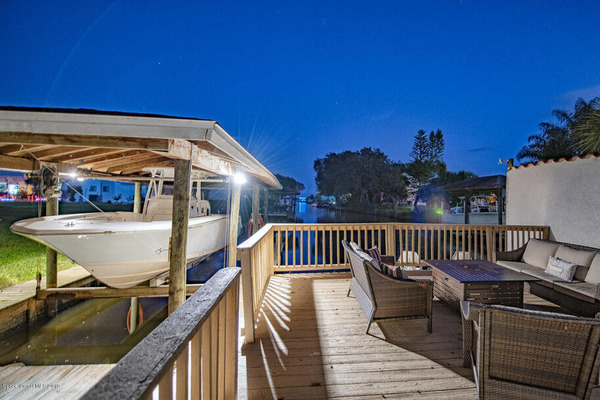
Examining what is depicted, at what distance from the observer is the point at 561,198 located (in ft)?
18.5

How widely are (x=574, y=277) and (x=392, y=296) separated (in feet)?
10.5

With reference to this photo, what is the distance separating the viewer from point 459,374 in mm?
2410

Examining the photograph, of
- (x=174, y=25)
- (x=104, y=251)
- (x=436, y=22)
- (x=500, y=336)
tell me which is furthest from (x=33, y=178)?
(x=174, y=25)

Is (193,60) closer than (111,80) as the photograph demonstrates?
Yes

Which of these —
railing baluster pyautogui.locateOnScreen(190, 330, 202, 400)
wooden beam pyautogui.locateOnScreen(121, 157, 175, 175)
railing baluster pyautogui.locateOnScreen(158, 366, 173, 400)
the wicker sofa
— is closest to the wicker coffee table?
the wicker sofa

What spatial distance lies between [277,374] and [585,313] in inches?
162

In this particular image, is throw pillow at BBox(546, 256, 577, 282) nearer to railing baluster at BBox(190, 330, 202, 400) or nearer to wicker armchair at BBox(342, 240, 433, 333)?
wicker armchair at BBox(342, 240, 433, 333)

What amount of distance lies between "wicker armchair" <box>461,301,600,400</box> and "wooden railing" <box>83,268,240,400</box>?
1.61m

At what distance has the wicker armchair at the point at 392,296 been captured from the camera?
9.75 ft

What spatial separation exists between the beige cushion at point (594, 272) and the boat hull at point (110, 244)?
6509 mm

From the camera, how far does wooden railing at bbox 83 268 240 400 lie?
677 mm

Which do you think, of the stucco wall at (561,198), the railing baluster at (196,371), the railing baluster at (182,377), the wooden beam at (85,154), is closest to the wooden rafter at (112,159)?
the wooden beam at (85,154)

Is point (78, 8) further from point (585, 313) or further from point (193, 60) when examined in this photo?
point (585, 313)

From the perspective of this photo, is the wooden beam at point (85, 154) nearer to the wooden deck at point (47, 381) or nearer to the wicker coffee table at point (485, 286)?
the wooden deck at point (47, 381)
